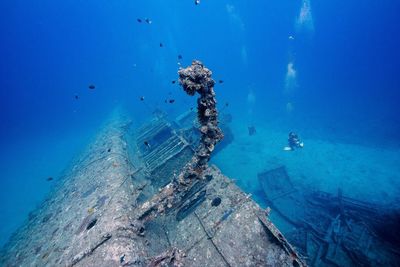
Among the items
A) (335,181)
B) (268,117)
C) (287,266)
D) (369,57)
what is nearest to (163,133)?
(335,181)

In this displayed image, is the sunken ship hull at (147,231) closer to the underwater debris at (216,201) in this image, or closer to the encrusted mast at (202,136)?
the underwater debris at (216,201)

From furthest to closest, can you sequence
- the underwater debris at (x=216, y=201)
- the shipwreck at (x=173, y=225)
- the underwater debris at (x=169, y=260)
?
the underwater debris at (x=216, y=201), the shipwreck at (x=173, y=225), the underwater debris at (x=169, y=260)

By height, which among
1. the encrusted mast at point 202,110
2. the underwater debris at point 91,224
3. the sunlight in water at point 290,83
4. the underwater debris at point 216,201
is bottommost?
the underwater debris at point 91,224

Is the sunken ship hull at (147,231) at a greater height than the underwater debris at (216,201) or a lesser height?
lesser

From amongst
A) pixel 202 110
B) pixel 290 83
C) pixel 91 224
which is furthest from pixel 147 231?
pixel 290 83

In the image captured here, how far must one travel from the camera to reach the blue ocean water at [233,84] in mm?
16859

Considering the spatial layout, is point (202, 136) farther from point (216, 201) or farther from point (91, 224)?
point (91, 224)

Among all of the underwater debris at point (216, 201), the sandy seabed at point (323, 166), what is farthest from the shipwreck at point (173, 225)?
the sandy seabed at point (323, 166)

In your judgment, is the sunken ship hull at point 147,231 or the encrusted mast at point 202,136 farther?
the sunken ship hull at point 147,231

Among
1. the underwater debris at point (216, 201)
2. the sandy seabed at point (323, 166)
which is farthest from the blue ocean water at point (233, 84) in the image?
the underwater debris at point (216, 201)

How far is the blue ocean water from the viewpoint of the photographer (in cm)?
1686

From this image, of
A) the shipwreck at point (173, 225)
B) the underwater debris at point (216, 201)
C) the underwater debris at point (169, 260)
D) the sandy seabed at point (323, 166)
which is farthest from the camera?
the sandy seabed at point (323, 166)

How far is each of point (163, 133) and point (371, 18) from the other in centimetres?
12134

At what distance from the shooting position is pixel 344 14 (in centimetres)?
11194
